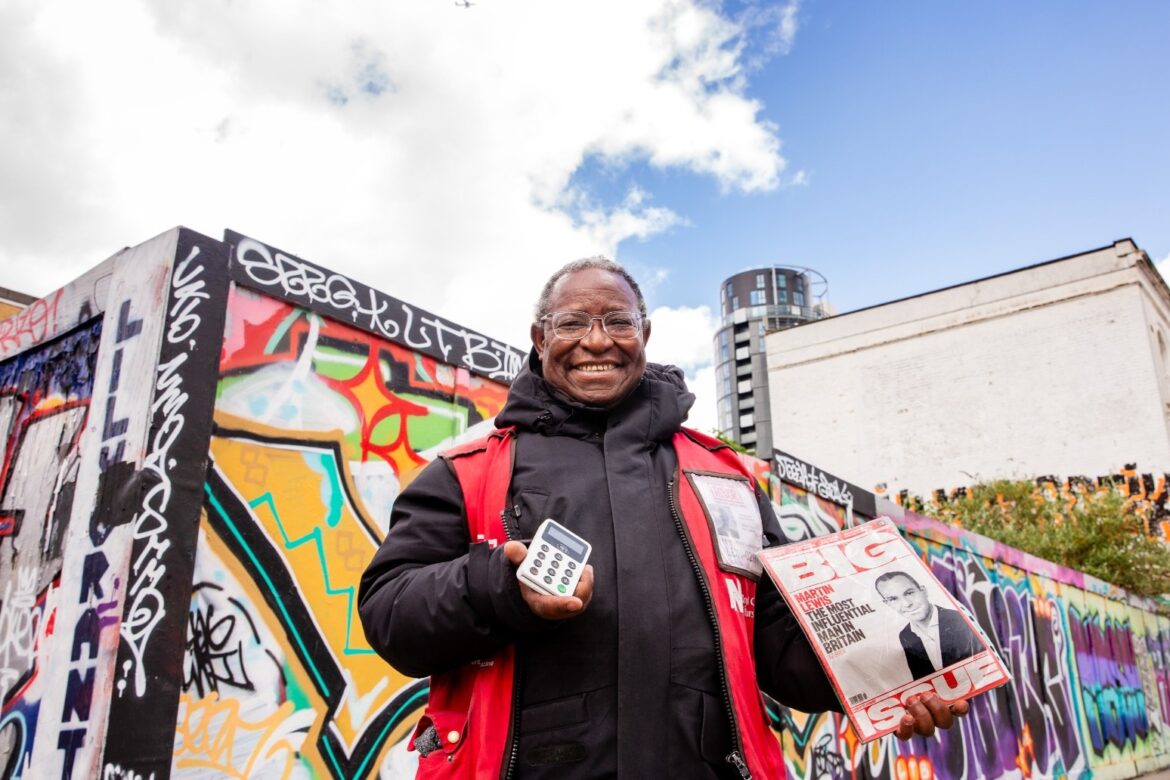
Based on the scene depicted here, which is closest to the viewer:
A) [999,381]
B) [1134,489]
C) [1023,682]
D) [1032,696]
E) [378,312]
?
[378,312]

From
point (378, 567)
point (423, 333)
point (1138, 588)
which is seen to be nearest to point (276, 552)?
point (423, 333)

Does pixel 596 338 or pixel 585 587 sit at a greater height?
pixel 596 338

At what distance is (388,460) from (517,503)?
101 inches

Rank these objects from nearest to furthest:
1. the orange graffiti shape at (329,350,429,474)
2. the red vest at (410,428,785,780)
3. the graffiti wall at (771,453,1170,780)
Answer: the red vest at (410,428,785,780), the orange graffiti shape at (329,350,429,474), the graffiti wall at (771,453,1170,780)

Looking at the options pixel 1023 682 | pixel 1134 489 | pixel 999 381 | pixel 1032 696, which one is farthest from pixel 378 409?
pixel 999 381

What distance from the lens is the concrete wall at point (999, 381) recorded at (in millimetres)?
22594

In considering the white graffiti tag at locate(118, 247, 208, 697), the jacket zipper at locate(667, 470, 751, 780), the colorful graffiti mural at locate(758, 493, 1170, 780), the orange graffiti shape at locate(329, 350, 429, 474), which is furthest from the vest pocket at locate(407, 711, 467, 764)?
the colorful graffiti mural at locate(758, 493, 1170, 780)

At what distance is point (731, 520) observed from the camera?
182 cm

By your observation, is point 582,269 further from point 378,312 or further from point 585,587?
point 378,312

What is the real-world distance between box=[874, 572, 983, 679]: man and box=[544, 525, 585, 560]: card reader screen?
2.46ft

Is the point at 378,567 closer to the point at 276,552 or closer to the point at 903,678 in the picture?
the point at 903,678

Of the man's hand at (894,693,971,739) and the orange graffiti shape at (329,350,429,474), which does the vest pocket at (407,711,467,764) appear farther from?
the orange graffiti shape at (329,350,429,474)

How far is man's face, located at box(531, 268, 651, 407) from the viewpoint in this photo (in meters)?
1.90

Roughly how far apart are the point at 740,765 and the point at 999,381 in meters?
26.4
